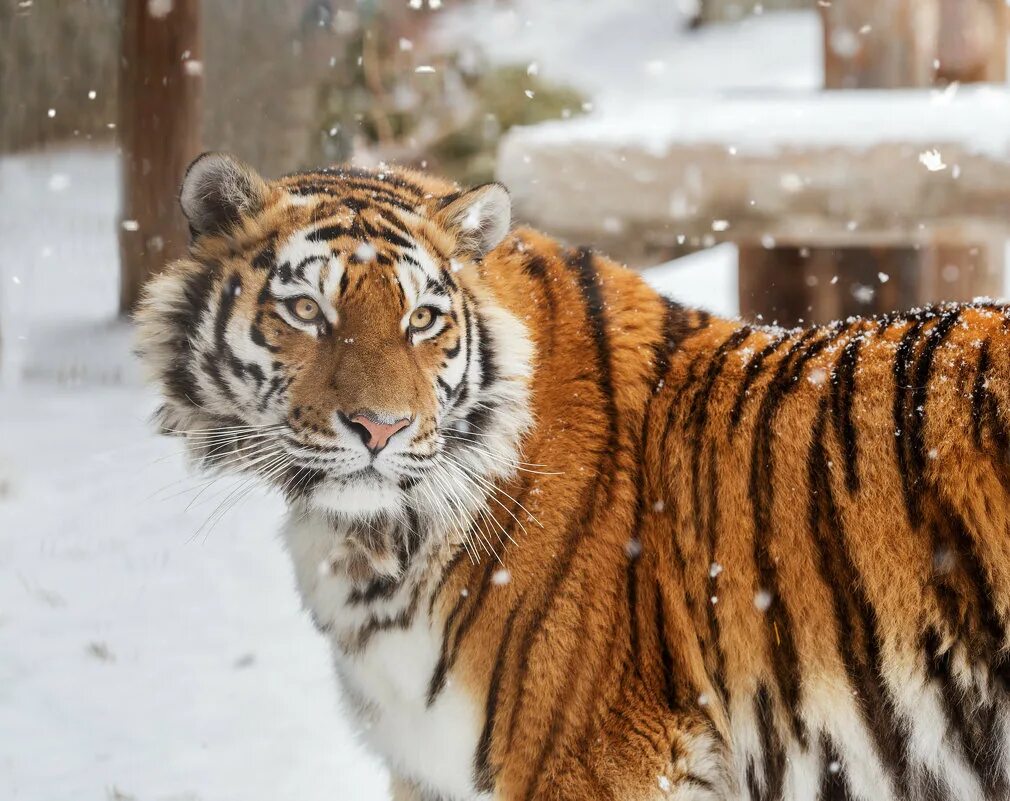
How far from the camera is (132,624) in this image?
11.7ft

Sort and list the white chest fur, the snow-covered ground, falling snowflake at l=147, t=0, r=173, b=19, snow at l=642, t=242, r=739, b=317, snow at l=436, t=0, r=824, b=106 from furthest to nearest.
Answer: snow at l=436, t=0, r=824, b=106
snow at l=642, t=242, r=739, b=317
falling snowflake at l=147, t=0, r=173, b=19
the snow-covered ground
the white chest fur

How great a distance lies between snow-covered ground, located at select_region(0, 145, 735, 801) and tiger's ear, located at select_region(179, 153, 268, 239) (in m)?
0.49

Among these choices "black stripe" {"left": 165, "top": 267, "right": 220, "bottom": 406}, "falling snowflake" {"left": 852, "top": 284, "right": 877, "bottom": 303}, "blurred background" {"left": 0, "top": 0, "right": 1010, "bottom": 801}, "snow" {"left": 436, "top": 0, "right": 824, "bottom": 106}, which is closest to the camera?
"black stripe" {"left": 165, "top": 267, "right": 220, "bottom": 406}

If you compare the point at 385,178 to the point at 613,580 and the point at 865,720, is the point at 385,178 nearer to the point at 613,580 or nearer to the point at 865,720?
the point at 613,580

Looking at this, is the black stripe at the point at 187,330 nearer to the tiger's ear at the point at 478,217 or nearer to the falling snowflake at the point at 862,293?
the tiger's ear at the point at 478,217

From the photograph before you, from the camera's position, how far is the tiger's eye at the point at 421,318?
206 centimetres

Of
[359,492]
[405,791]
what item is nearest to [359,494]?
[359,492]

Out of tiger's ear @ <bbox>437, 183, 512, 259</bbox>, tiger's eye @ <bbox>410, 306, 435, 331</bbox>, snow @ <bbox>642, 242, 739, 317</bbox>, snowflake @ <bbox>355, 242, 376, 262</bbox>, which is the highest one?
tiger's ear @ <bbox>437, 183, 512, 259</bbox>

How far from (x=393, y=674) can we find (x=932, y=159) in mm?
2582

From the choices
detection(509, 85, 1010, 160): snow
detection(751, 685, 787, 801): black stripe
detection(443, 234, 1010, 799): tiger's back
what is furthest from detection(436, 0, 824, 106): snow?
detection(751, 685, 787, 801): black stripe

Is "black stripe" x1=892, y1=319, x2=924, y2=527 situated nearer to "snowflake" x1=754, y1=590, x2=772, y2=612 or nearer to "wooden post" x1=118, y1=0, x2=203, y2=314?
"snowflake" x1=754, y1=590, x2=772, y2=612

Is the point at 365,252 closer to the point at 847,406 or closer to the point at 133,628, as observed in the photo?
the point at 847,406

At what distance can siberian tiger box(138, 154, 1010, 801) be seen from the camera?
1921 mm

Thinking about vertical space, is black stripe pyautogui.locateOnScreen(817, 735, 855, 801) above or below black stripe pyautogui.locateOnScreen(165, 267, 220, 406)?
below
